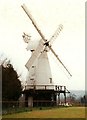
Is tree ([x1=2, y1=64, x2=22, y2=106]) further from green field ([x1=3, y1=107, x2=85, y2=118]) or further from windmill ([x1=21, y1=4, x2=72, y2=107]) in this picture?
green field ([x1=3, y1=107, x2=85, y2=118])

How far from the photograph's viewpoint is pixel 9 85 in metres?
43.5

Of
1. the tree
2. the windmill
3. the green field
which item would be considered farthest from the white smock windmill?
the green field

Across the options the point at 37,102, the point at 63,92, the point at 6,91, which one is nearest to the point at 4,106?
the point at 6,91

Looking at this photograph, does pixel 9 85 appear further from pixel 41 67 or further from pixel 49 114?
pixel 49 114

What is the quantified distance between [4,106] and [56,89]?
1932 cm

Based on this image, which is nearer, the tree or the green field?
the green field

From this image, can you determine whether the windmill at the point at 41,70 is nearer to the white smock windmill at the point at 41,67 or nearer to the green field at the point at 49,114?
the white smock windmill at the point at 41,67

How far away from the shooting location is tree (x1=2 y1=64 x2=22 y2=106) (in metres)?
42.4

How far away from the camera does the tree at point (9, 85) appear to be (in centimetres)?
4244

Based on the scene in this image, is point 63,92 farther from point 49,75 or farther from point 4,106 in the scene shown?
point 4,106

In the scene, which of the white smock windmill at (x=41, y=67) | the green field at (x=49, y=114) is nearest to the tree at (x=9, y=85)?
the white smock windmill at (x=41, y=67)

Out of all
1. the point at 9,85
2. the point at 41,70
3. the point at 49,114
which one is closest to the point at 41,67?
the point at 41,70

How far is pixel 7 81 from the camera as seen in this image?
141ft

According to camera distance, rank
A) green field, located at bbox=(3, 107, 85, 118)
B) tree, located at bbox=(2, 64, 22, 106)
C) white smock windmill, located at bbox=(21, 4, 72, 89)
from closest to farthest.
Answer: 1. green field, located at bbox=(3, 107, 85, 118)
2. tree, located at bbox=(2, 64, 22, 106)
3. white smock windmill, located at bbox=(21, 4, 72, 89)
